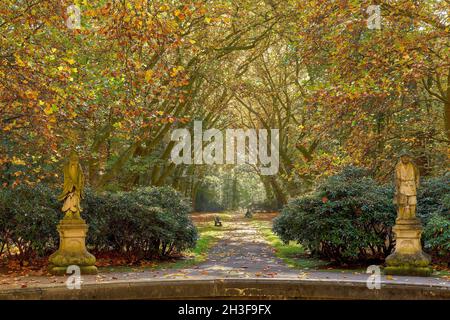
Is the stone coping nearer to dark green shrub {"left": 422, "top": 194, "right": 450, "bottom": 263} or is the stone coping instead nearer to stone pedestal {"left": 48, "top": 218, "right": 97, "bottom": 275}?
stone pedestal {"left": 48, "top": 218, "right": 97, "bottom": 275}

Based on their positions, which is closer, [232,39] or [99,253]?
[99,253]

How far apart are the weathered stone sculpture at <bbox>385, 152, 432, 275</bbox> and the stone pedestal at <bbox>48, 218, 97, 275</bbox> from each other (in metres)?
6.60

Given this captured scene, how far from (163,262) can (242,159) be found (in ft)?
129

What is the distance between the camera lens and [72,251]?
11680 mm

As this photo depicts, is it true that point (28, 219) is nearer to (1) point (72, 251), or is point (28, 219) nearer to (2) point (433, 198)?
(1) point (72, 251)

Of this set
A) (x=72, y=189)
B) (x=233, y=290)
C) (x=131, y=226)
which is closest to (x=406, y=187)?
(x=233, y=290)

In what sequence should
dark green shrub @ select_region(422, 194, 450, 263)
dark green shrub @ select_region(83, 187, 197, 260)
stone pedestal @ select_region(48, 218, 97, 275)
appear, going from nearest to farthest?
stone pedestal @ select_region(48, 218, 97, 275) < dark green shrub @ select_region(422, 194, 450, 263) < dark green shrub @ select_region(83, 187, 197, 260)

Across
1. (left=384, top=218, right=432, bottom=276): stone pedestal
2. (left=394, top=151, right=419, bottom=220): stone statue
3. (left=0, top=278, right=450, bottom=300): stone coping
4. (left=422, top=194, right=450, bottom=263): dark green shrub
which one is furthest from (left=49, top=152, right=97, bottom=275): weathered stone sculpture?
(left=422, top=194, right=450, bottom=263): dark green shrub

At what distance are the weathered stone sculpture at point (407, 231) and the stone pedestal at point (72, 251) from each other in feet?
21.6

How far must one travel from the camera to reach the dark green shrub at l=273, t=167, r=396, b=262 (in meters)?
12.9

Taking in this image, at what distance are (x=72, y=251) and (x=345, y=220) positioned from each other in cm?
663

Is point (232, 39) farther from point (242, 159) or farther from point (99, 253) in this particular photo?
point (242, 159)
